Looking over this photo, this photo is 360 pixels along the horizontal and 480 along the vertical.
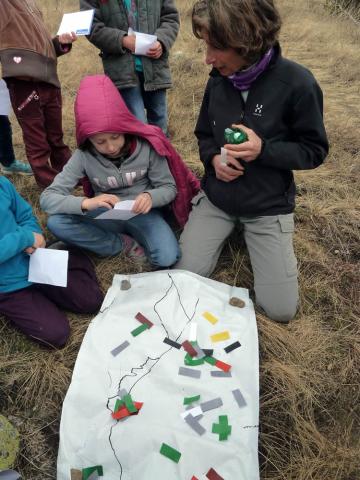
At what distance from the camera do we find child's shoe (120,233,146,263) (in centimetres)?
265

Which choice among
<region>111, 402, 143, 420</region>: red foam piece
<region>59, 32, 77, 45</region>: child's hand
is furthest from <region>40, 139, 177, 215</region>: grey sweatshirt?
<region>111, 402, 143, 420</region>: red foam piece

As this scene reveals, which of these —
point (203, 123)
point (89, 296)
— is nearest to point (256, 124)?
point (203, 123)

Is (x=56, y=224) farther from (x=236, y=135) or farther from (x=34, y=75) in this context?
(x=236, y=135)

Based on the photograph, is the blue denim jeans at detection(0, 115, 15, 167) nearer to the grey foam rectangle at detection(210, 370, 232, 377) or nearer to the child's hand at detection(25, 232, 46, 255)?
the child's hand at detection(25, 232, 46, 255)

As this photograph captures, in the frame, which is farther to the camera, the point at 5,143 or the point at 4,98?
the point at 5,143

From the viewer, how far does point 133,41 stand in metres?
2.79

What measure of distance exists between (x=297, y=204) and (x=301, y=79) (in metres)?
1.21

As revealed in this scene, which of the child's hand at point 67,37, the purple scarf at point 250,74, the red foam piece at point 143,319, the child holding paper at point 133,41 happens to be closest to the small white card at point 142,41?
the child holding paper at point 133,41

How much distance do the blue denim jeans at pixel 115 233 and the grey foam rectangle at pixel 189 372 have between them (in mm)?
754

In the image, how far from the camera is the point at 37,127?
9.57 ft

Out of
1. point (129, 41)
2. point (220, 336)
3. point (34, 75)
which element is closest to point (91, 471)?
point (220, 336)

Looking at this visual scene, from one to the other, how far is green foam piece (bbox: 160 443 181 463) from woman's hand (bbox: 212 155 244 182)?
1412 mm

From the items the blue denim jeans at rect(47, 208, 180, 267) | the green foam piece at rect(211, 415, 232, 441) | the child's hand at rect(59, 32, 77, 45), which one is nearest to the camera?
the green foam piece at rect(211, 415, 232, 441)

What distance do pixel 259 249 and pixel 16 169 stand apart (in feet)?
8.03
